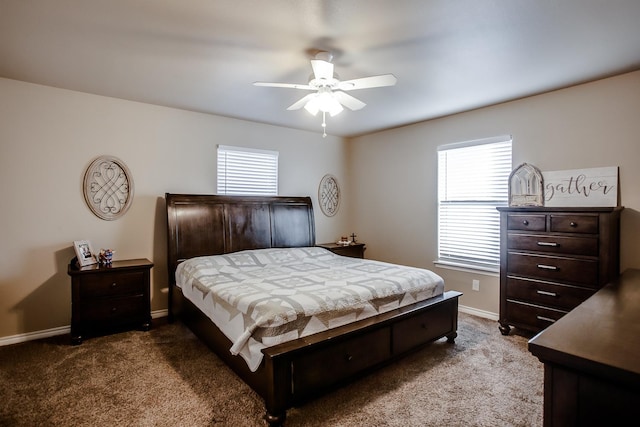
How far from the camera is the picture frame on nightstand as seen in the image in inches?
129

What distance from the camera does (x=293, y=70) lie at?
9.61 feet

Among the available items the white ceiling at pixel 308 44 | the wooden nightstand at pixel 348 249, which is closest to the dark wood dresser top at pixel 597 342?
the white ceiling at pixel 308 44

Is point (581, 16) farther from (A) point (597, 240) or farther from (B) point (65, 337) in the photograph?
(B) point (65, 337)

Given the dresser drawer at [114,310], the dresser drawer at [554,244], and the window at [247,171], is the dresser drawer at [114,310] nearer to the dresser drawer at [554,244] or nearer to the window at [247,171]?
the window at [247,171]

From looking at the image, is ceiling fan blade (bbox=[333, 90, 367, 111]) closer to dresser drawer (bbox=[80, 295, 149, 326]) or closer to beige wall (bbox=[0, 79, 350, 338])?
beige wall (bbox=[0, 79, 350, 338])

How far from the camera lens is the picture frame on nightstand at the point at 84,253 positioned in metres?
3.28

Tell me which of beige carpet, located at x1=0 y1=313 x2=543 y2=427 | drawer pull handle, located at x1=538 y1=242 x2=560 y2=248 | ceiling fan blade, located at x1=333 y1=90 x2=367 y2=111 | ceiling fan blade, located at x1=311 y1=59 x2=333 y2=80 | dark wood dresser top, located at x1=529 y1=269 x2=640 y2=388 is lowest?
beige carpet, located at x1=0 y1=313 x2=543 y2=427

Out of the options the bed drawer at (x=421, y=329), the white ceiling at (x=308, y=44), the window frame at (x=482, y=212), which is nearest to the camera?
the white ceiling at (x=308, y=44)

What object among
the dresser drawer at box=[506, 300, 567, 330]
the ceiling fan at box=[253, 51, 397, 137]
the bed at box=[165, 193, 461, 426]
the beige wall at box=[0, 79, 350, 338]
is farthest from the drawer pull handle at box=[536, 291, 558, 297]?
the beige wall at box=[0, 79, 350, 338]

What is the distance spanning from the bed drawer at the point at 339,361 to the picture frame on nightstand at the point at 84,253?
101 inches

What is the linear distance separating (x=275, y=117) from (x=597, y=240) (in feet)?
12.2

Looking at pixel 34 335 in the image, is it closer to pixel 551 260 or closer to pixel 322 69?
pixel 322 69

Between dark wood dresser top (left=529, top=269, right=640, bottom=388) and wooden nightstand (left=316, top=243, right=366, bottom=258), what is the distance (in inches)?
135

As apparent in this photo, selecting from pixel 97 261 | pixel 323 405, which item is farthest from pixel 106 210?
pixel 323 405
